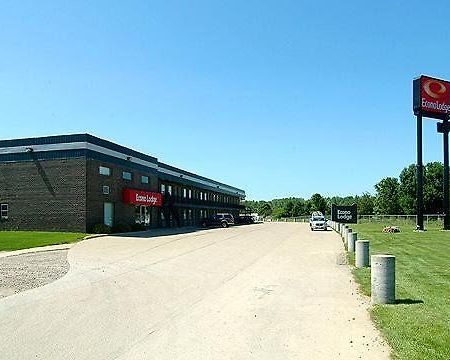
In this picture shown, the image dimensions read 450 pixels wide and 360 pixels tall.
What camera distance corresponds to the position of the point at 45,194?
37062 millimetres

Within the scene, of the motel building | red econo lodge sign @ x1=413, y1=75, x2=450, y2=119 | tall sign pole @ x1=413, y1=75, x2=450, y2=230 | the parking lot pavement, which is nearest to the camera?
the parking lot pavement

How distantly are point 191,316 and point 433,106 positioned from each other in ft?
148

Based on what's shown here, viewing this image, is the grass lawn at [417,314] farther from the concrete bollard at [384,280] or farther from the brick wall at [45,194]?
the brick wall at [45,194]

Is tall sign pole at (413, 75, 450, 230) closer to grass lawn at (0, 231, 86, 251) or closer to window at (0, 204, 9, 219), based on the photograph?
grass lawn at (0, 231, 86, 251)

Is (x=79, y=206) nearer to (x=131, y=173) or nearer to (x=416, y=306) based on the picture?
(x=131, y=173)

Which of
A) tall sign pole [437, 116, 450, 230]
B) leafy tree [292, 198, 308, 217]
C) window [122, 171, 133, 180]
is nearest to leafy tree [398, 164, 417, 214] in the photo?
leafy tree [292, 198, 308, 217]

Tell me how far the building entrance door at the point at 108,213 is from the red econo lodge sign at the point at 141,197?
2267mm

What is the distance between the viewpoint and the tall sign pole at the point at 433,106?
155 ft

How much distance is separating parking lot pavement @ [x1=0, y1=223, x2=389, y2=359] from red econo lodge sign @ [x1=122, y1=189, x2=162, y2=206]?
27069mm

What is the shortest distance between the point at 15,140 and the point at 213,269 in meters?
27.2

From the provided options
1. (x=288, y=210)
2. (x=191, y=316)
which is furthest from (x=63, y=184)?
(x=288, y=210)

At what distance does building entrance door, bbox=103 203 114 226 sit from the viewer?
129 feet

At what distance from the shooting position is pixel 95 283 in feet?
42.7

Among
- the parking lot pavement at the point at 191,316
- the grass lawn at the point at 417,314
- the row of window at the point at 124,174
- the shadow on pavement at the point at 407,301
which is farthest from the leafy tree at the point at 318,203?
the shadow on pavement at the point at 407,301
